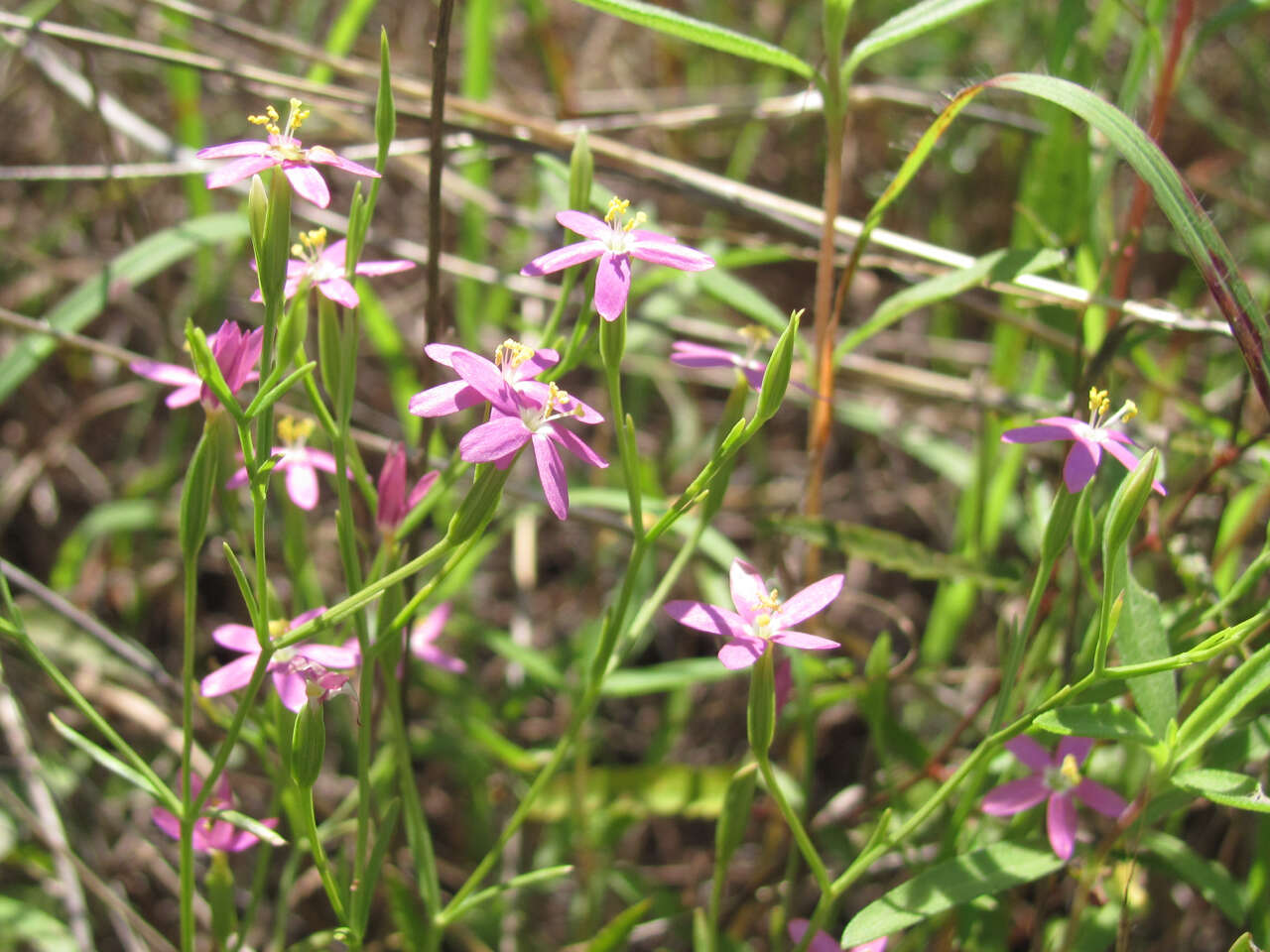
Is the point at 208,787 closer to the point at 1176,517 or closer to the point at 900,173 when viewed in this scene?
the point at 900,173

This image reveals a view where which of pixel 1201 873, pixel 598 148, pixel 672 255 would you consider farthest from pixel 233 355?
pixel 1201 873

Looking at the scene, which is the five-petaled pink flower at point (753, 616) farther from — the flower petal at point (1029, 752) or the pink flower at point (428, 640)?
the pink flower at point (428, 640)

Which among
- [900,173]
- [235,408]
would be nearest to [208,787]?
[235,408]

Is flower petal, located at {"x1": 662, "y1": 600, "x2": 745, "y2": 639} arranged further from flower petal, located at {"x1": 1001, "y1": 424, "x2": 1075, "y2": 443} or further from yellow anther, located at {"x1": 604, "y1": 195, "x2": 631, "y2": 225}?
yellow anther, located at {"x1": 604, "y1": 195, "x2": 631, "y2": 225}

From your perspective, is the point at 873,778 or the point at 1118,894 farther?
the point at 873,778

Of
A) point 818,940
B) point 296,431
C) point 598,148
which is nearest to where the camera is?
point 818,940

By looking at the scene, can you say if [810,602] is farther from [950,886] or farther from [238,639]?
[238,639]
